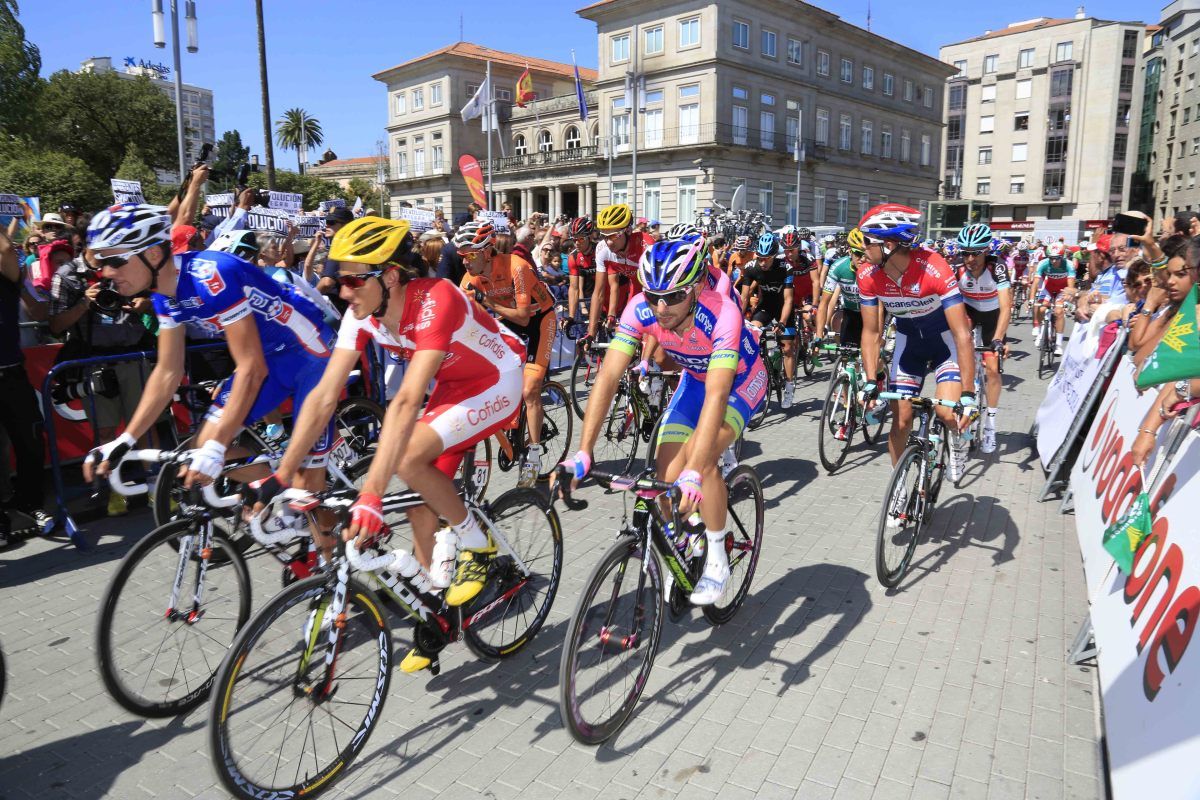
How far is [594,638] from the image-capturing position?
3.30 meters

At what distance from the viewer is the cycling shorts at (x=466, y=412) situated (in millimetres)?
3631

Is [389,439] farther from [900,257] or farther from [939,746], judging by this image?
[900,257]

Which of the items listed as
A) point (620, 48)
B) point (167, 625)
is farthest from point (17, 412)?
point (620, 48)

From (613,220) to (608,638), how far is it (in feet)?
18.5

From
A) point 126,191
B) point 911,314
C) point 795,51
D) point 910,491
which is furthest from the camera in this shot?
point 795,51

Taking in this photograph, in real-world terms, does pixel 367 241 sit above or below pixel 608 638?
above

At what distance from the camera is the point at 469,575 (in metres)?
3.73

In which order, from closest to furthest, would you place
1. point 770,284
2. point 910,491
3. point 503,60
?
point 910,491 → point 770,284 → point 503,60

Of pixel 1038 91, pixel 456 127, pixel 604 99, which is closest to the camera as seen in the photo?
pixel 604 99

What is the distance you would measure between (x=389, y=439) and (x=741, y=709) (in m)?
2.08

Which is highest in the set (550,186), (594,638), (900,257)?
(550,186)

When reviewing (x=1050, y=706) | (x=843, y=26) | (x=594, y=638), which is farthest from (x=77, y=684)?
(x=843, y=26)

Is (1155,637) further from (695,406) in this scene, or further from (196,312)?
(196,312)

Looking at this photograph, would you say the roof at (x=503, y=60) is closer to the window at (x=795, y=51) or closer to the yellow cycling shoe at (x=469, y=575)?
the window at (x=795, y=51)
